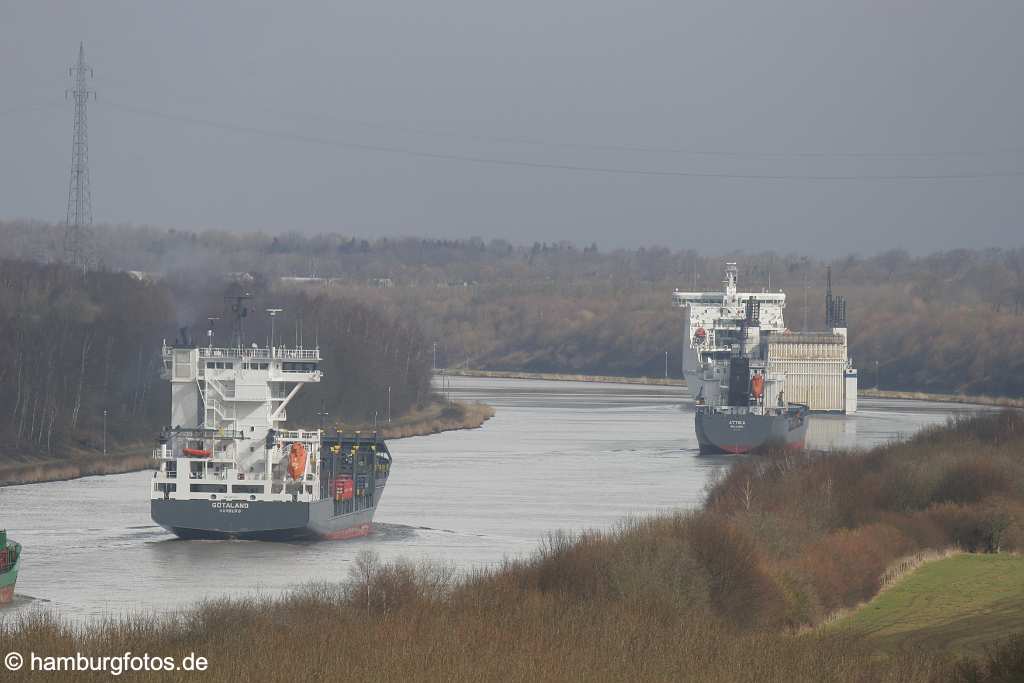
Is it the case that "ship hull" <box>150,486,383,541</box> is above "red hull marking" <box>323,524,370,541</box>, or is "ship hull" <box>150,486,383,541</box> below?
above

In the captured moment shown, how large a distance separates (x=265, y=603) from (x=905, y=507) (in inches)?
639

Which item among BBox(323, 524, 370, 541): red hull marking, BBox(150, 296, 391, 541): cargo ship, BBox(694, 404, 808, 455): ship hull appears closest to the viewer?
BBox(150, 296, 391, 541): cargo ship

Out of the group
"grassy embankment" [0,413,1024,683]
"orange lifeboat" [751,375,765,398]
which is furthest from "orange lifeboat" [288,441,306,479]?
"orange lifeboat" [751,375,765,398]

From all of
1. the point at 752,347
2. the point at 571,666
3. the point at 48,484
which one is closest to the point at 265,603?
the point at 571,666

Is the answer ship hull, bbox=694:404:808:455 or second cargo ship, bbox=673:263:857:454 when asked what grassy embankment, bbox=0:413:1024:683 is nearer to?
ship hull, bbox=694:404:808:455

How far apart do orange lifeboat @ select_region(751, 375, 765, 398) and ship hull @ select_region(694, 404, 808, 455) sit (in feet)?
7.25

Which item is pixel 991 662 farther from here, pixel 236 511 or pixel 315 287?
pixel 315 287

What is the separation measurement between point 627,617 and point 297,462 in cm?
1593

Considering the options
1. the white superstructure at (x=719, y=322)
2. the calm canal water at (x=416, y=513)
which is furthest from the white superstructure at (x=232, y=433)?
the white superstructure at (x=719, y=322)

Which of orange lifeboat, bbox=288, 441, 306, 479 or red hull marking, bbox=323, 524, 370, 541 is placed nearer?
orange lifeboat, bbox=288, 441, 306, 479

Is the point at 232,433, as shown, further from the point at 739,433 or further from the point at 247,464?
the point at 739,433

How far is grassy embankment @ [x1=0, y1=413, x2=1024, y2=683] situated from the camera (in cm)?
1992

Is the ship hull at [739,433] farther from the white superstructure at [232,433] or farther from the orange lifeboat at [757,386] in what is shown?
the white superstructure at [232,433]

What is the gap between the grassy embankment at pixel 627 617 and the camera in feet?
65.4
